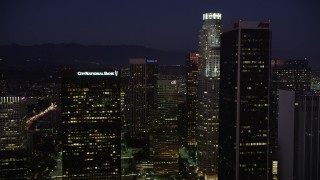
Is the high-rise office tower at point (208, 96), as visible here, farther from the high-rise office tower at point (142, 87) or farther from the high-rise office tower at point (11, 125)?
the high-rise office tower at point (11, 125)

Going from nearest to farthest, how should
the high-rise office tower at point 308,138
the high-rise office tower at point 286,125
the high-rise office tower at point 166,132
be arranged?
the high-rise office tower at point 308,138
the high-rise office tower at point 286,125
the high-rise office tower at point 166,132

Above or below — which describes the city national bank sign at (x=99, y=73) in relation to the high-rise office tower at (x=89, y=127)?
above

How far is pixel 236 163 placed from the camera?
22.7 metres

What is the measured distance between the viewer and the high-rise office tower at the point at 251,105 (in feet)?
74.3

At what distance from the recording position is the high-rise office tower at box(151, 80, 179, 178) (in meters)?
36.1

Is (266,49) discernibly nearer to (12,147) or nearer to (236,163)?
(236,163)

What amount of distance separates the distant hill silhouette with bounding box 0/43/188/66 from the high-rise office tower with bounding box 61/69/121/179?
8.41 feet

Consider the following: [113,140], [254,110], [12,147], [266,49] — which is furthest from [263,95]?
[12,147]

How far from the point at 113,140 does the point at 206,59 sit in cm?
1487

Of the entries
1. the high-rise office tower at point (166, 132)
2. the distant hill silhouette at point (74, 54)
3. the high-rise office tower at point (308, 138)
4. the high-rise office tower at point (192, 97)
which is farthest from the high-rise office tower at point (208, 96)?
the high-rise office tower at point (308, 138)

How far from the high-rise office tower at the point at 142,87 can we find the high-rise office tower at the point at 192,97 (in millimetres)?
6160

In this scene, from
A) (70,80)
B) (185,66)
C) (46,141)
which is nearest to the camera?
(70,80)

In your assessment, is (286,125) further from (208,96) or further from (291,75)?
(208,96)

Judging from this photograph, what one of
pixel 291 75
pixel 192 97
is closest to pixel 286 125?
pixel 291 75
